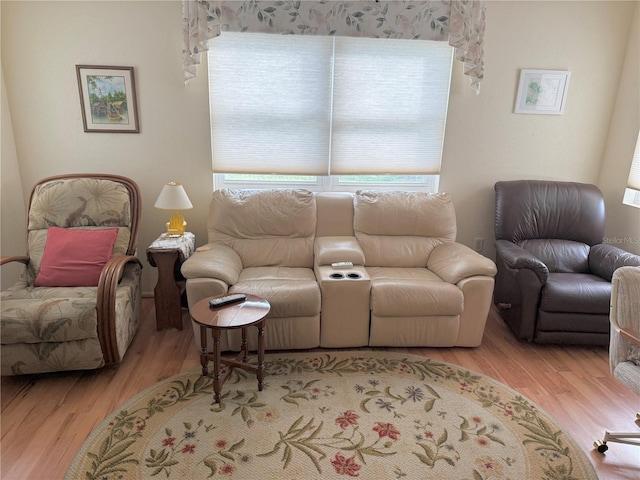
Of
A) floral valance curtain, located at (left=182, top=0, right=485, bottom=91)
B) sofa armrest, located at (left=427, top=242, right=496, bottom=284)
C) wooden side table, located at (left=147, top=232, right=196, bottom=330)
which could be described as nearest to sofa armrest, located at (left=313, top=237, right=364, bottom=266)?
sofa armrest, located at (left=427, top=242, right=496, bottom=284)

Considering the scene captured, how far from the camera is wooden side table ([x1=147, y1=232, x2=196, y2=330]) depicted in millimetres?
2627

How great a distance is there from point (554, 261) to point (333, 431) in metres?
2.26

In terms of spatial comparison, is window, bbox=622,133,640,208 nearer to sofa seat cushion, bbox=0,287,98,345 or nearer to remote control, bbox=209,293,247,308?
remote control, bbox=209,293,247,308

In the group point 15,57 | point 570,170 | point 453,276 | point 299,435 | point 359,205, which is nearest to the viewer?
point 299,435

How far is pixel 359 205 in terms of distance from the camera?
301 cm

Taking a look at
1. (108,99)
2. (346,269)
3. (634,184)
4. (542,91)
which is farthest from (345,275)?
(634,184)

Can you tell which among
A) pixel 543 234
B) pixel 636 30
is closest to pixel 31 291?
pixel 543 234

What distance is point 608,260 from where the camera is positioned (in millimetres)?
2811

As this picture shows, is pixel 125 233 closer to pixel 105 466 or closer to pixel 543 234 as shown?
pixel 105 466

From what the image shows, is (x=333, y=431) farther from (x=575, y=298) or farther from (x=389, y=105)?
(x=389, y=105)

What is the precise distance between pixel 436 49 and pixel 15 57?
3.17m

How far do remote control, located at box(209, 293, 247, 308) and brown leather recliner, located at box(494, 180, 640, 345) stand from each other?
6.07ft

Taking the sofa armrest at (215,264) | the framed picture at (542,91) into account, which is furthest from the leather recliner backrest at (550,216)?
the sofa armrest at (215,264)

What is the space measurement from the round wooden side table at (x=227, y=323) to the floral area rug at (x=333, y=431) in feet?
0.36
